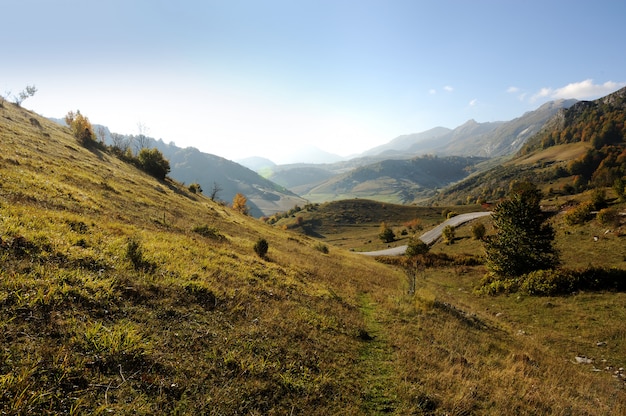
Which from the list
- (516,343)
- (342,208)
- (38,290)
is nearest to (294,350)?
(38,290)

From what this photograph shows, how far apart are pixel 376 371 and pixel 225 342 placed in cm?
543

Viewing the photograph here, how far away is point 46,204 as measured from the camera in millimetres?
16125

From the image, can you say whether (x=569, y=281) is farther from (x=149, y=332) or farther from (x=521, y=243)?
(x=149, y=332)

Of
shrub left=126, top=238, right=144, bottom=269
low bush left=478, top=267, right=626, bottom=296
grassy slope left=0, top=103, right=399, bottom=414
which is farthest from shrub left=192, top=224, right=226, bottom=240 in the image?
low bush left=478, top=267, right=626, bottom=296

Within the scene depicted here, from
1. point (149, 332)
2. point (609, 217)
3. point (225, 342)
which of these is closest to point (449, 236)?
point (609, 217)

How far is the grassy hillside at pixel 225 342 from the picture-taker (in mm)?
6125

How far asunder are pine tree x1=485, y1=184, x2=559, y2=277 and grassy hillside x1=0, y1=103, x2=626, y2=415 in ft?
33.7

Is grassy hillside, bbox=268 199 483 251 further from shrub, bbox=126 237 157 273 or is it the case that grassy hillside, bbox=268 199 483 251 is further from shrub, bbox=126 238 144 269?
shrub, bbox=126 238 144 269

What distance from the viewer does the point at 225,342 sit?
28.5 feet

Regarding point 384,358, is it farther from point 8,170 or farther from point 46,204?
point 8,170

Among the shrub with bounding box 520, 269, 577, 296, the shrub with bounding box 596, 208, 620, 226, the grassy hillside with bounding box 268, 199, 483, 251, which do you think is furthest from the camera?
the grassy hillside with bounding box 268, 199, 483, 251

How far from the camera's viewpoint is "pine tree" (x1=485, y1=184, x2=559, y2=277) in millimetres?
29484

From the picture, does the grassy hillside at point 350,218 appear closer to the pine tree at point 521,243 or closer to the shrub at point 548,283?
the pine tree at point 521,243

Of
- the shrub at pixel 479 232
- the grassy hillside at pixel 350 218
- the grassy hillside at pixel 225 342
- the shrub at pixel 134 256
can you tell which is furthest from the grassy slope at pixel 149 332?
the grassy hillside at pixel 350 218
